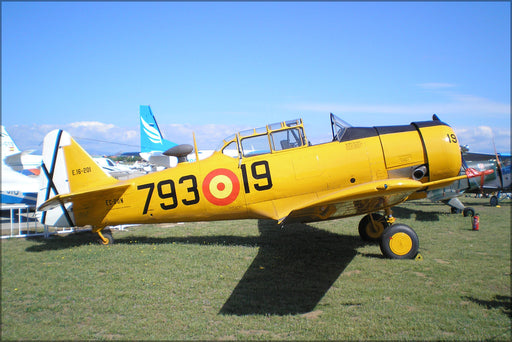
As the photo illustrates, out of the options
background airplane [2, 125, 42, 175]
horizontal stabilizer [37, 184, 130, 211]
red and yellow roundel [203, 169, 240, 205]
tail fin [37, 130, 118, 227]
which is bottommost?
red and yellow roundel [203, 169, 240, 205]

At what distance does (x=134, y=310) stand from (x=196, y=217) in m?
2.42

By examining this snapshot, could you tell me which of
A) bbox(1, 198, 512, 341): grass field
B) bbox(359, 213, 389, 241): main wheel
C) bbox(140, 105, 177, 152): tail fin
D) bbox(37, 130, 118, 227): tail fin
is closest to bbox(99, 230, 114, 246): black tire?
bbox(1, 198, 512, 341): grass field

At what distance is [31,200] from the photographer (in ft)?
37.6

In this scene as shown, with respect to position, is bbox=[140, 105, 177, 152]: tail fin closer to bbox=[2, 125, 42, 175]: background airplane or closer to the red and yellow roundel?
bbox=[2, 125, 42, 175]: background airplane

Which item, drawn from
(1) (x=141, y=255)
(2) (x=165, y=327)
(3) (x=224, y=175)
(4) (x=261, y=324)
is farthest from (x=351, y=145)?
(1) (x=141, y=255)

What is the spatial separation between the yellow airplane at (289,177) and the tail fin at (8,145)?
8860 millimetres

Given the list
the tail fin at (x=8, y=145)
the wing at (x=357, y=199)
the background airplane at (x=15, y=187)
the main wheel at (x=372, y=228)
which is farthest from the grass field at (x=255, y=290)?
A: the tail fin at (x=8, y=145)

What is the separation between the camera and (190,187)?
638cm

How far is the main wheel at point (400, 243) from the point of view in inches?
236

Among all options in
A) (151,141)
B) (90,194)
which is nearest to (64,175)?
(90,194)

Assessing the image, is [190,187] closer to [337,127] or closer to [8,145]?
[337,127]

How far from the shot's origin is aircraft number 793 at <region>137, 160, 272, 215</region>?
6.01 m

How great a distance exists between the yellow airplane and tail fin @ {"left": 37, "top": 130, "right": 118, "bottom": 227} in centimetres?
39

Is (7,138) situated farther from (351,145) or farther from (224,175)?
(351,145)
